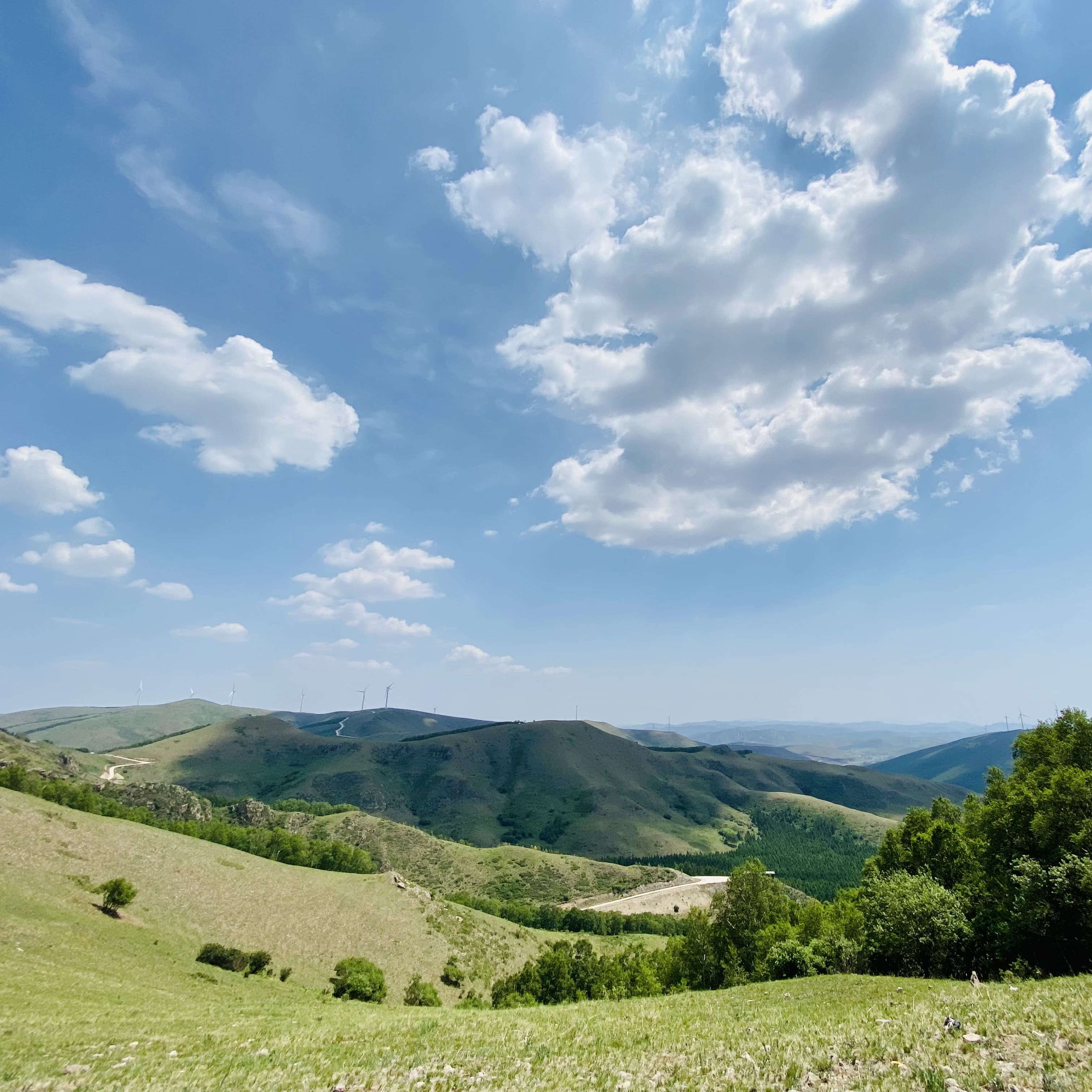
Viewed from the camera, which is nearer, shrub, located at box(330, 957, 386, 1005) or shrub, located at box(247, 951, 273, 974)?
shrub, located at box(330, 957, 386, 1005)

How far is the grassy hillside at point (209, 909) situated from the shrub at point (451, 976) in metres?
1.13

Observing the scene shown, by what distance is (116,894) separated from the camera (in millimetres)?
76812

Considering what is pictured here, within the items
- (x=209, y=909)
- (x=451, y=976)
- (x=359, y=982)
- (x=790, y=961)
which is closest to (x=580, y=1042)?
(x=790, y=961)

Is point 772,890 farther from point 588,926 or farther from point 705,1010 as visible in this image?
point 588,926

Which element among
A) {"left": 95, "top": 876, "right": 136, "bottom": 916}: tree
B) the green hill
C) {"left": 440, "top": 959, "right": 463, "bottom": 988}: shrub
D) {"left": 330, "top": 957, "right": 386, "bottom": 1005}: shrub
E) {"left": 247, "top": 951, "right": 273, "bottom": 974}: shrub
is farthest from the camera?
{"left": 440, "top": 959, "right": 463, "bottom": 988}: shrub

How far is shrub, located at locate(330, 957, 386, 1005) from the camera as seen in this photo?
7288 centimetres

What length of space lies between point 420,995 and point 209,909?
37.7 meters

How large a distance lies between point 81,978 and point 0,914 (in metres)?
23.4

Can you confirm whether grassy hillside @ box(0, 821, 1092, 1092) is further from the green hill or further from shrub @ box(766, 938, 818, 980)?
shrub @ box(766, 938, 818, 980)

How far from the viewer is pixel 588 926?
14912 centimetres

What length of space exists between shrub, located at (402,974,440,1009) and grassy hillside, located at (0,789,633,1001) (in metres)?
8.59

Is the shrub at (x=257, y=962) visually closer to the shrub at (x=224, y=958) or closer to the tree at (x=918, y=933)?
the shrub at (x=224, y=958)

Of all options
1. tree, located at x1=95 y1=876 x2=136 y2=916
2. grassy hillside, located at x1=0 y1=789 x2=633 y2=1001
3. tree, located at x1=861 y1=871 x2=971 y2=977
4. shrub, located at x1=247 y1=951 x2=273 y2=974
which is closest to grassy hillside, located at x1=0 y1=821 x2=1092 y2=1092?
tree, located at x1=861 y1=871 x2=971 y2=977

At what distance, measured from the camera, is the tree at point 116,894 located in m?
76.4
